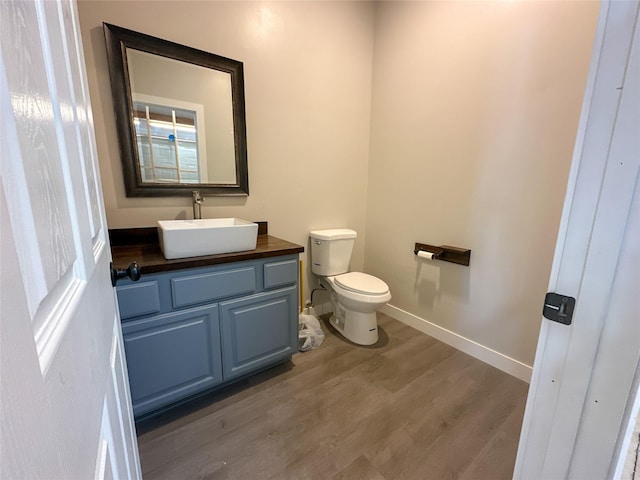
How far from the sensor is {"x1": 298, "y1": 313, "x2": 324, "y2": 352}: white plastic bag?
6.62ft

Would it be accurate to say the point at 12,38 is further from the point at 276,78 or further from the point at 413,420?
the point at 276,78

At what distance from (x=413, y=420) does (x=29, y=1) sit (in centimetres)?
184

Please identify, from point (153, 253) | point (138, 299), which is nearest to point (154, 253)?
point (153, 253)

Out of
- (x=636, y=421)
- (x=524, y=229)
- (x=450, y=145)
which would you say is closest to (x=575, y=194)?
(x=636, y=421)

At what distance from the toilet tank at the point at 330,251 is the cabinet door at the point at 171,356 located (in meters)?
1.01

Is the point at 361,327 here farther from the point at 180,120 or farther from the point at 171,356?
the point at 180,120

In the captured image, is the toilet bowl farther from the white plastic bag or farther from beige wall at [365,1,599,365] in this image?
beige wall at [365,1,599,365]

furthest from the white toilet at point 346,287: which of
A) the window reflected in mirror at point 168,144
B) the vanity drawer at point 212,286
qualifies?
the window reflected in mirror at point 168,144

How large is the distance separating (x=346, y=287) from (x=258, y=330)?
75cm

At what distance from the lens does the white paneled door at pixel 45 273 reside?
0.18m

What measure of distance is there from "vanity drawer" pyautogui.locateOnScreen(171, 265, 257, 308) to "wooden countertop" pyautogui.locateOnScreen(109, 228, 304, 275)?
7 centimetres

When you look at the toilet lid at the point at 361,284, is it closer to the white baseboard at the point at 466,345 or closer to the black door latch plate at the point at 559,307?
the white baseboard at the point at 466,345

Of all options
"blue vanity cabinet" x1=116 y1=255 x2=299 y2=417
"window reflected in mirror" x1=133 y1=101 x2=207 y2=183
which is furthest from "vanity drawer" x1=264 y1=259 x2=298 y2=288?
"window reflected in mirror" x1=133 y1=101 x2=207 y2=183

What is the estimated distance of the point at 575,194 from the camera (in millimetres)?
588
